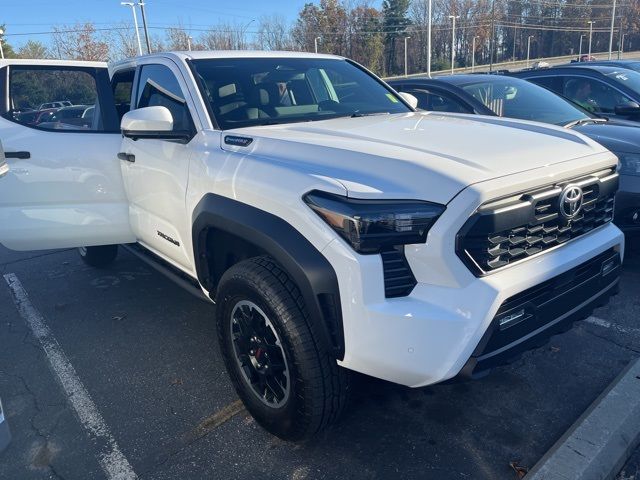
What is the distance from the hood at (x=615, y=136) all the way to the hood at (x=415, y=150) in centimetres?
177

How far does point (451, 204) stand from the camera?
204 centimetres

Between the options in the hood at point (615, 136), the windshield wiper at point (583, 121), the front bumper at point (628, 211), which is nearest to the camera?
the front bumper at point (628, 211)

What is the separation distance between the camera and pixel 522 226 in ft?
7.32

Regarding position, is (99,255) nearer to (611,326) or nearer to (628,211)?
(611,326)

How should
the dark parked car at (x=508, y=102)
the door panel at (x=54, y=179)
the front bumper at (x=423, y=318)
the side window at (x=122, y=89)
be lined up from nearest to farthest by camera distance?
the front bumper at (x=423, y=318) < the door panel at (x=54, y=179) < the side window at (x=122, y=89) < the dark parked car at (x=508, y=102)

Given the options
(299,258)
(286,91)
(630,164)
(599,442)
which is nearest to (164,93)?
(286,91)

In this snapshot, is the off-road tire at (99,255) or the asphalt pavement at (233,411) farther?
the off-road tire at (99,255)

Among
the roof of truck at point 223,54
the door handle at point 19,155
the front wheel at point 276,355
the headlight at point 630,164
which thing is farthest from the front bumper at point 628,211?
the door handle at point 19,155

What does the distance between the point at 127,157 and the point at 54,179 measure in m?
0.61

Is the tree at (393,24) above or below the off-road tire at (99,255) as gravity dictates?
above

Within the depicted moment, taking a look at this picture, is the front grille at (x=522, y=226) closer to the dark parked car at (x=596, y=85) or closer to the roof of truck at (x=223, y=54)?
the roof of truck at (x=223, y=54)

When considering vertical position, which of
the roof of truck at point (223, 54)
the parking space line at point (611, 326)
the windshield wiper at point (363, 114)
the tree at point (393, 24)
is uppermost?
the tree at point (393, 24)

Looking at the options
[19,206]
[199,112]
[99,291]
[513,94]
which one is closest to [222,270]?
[199,112]

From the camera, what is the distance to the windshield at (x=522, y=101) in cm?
544
